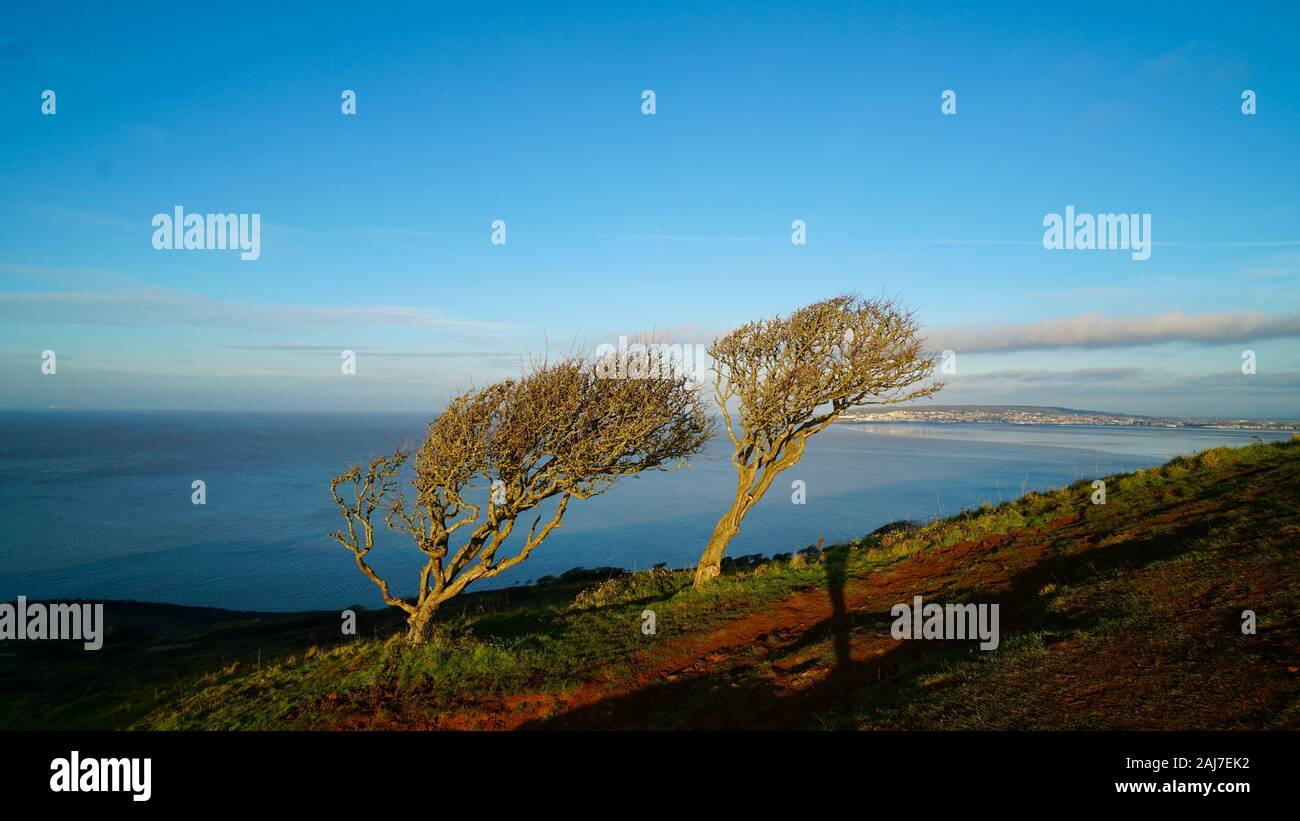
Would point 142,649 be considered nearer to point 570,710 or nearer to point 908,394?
point 570,710

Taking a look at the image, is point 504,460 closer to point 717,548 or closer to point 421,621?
point 421,621

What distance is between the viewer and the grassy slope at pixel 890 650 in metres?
6.70

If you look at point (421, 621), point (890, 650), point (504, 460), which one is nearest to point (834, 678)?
point (890, 650)

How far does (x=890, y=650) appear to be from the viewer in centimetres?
969

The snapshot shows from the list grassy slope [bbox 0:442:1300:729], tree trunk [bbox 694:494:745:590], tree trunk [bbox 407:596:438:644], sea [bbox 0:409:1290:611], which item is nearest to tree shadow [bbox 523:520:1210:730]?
grassy slope [bbox 0:442:1300:729]

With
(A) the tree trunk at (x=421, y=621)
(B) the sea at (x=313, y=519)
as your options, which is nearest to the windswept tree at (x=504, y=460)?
(A) the tree trunk at (x=421, y=621)

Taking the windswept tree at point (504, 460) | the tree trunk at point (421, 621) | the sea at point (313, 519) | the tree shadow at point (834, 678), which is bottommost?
the sea at point (313, 519)

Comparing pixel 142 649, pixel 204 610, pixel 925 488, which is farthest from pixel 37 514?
pixel 925 488

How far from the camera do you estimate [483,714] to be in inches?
394

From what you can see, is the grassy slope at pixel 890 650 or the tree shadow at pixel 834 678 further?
the tree shadow at pixel 834 678

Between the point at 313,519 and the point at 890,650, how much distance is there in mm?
55311

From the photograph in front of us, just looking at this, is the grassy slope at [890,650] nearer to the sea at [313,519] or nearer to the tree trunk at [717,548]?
the tree trunk at [717,548]

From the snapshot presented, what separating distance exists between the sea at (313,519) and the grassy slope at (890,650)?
24.7 feet
